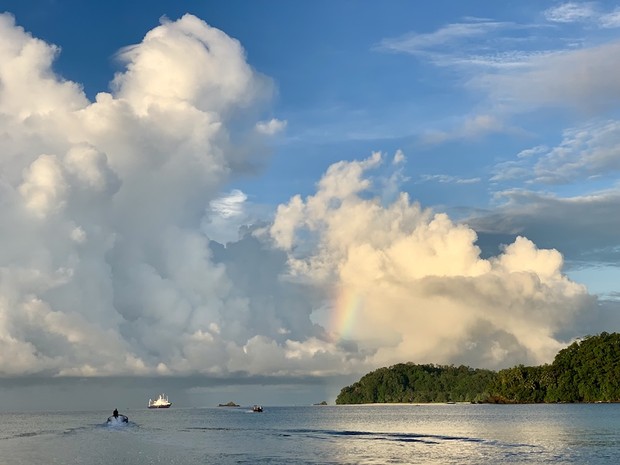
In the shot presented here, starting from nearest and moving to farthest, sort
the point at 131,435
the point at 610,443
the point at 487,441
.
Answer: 1. the point at 610,443
2. the point at 487,441
3. the point at 131,435

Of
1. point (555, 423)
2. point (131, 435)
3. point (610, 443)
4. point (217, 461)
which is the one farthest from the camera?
point (555, 423)

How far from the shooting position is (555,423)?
625ft

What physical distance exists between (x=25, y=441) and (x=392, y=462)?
88929 millimetres

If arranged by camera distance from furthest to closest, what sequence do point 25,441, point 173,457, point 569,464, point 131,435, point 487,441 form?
point 131,435, point 25,441, point 487,441, point 173,457, point 569,464

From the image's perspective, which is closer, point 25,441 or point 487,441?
A: point 487,441

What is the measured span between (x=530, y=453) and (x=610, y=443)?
21508mm

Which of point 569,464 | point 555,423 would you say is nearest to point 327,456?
point 569,464

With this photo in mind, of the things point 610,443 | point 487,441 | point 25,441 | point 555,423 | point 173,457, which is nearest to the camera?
point 173,457

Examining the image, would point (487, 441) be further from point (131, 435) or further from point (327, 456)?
point (131, 435)

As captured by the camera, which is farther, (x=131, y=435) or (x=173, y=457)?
(x=131, y=435)

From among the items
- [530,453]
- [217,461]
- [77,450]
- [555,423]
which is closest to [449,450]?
[530,453]

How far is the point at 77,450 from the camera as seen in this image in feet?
Answer: 431

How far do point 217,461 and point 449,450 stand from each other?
3690cm

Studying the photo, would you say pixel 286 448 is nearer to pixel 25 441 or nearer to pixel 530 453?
pixel 530 453
